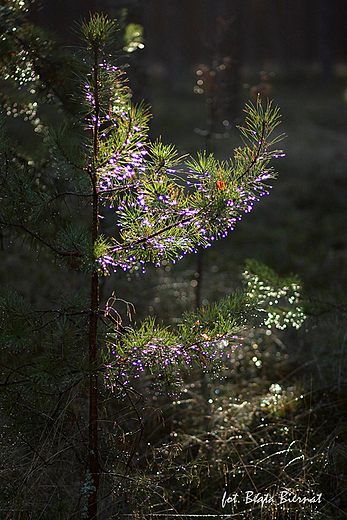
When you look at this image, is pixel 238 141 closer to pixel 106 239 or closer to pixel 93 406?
pixel 106 239

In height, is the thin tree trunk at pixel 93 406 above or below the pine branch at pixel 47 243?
below

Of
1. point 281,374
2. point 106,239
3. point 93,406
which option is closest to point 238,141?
point 281,374

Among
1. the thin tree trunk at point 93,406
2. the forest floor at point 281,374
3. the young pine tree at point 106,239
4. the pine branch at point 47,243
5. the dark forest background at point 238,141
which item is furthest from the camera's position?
the dark forest background at point 238,141

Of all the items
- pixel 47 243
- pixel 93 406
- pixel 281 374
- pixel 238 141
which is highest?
pixel 238 141

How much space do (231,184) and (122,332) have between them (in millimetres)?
852

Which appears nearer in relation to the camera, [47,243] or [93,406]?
[47,243]

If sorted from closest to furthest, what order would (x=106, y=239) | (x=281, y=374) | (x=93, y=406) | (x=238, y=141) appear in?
(x=106, y=239), (x=93, y=406), (x=281, y=374), (x=238, y=141)

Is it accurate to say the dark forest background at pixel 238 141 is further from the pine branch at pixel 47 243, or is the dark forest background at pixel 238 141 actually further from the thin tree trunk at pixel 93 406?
the thin tree trunk at pixel 93 406

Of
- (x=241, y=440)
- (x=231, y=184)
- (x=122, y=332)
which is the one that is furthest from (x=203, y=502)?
(x=231, y=184)

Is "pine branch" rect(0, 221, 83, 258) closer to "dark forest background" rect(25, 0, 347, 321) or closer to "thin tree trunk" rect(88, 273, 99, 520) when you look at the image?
"thin tree trunk" rect(88, 273, 99, 520)

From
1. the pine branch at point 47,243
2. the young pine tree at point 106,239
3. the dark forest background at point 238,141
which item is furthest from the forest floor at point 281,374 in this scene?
the pine branch at point 47,243

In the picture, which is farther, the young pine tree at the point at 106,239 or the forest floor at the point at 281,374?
the forest floor at the point at 281,374

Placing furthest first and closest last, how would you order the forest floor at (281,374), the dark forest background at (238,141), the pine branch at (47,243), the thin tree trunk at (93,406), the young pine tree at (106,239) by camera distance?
the dark forest background at (238,141), the forest floor at (281,374), the thin tree trunk at (93,406), the pine branch at (47,243), the young pine tree at (106,239)

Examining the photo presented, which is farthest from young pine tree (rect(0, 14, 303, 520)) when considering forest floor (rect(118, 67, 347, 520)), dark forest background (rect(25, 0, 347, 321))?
dark forest background (rect(25, 0, 347, 321))
